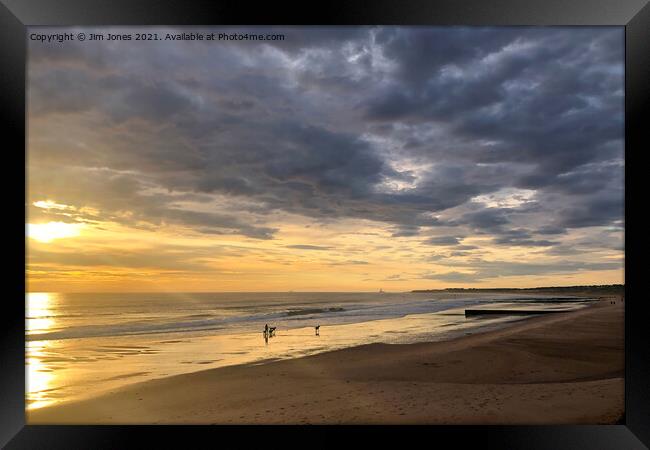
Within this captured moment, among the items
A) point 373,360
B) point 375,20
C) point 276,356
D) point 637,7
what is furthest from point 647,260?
A: point 276,356

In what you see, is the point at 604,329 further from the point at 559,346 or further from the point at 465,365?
the point at 465,365

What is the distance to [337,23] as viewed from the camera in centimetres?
432

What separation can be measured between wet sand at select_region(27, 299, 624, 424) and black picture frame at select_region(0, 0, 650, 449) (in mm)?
→ 772

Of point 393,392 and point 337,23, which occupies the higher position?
point 337,23

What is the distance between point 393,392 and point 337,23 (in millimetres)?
5450

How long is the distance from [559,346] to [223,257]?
42.8 ft

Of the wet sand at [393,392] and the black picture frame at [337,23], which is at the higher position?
the black picture frame at [337,23]

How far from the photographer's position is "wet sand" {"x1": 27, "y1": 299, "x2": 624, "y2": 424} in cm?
534

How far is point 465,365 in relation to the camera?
28.2 ft

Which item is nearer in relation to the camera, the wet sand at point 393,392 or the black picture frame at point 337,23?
the black picture frame at point 337,23

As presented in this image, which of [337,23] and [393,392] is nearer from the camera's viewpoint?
[337,23]

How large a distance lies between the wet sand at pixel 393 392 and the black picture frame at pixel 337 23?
2.53 feet

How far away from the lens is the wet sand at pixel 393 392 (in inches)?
210

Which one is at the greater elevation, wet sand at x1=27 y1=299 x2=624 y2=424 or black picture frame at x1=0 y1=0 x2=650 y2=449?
black picture frame at x1=0 y1=0 x2=650 y2=449
